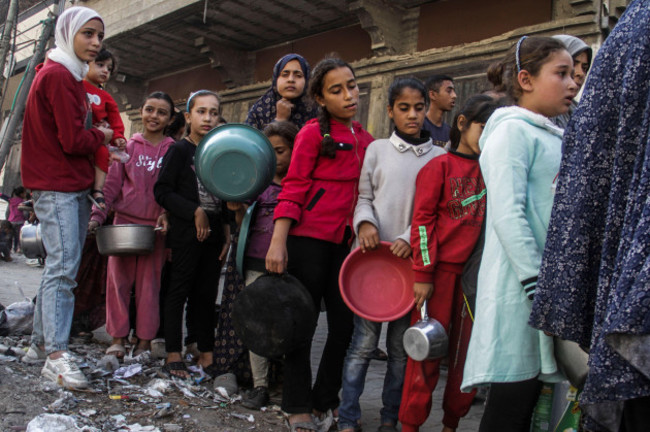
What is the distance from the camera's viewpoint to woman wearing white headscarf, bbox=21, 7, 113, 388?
3.35m

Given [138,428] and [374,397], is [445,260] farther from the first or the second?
[138,428]

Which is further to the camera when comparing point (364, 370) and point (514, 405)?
point (364, 370)

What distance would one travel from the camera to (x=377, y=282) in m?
2.97

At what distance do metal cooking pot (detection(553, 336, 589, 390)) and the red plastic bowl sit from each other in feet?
3.72

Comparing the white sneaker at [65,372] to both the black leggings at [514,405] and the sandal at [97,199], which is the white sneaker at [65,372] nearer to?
the sandal at [97,199]

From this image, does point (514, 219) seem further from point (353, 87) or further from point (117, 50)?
point (117, 50)

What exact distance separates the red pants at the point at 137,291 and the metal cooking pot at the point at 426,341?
2.19m

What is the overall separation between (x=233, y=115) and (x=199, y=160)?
380 inches

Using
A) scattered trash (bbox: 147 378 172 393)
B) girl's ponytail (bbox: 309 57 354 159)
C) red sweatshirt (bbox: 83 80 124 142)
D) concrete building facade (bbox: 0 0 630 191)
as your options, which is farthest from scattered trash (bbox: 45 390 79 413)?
concrete building facade (bbox: 0 0 630 191)

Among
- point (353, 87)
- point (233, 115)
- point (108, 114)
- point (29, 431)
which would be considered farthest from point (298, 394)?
point (233, 115)

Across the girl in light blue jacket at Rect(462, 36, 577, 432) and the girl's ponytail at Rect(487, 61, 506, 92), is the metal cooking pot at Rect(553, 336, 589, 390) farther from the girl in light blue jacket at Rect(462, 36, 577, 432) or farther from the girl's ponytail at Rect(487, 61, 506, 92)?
the girl's ponytail at Rect(487, 61, 506, 92)

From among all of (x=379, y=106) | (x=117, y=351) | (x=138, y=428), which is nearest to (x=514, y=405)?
(x=138, y=428)

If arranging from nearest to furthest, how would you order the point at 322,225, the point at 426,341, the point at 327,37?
the point at 426,341 < the point at 322,225 < the point at 327,37

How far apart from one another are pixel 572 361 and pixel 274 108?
277 centimetres
